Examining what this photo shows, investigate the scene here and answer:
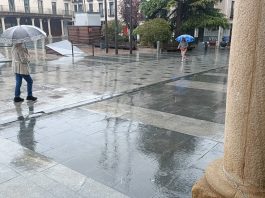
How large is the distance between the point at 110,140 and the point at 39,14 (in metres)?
51.2

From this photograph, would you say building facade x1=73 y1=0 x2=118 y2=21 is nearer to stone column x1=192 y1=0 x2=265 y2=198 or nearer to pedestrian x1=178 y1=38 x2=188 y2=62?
pedestrian x1=178 y1=38 x2=188 y2=62

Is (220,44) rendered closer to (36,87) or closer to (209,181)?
(36,87)

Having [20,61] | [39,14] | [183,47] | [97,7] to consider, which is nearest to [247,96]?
[20,61]

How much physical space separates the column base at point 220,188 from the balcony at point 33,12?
168ft

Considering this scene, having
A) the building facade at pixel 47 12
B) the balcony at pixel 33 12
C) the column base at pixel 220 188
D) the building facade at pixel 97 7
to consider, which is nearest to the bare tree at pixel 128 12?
the building facade at pixel 47 12

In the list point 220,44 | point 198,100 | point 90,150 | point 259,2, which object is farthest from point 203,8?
point 259,2

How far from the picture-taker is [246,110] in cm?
191

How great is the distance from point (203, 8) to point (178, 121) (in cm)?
2284

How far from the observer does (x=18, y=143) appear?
16.8ft

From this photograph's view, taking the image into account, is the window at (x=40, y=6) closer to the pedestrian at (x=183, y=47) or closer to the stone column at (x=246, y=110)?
the pedestrian at (x=183, y=47)

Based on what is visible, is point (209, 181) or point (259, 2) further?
point (209, 181)

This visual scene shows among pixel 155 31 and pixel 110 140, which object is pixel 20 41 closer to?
pixel 110 140

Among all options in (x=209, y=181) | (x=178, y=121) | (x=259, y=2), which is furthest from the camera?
(x=178, y=121)

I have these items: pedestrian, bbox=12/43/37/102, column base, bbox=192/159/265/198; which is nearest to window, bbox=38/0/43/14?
A: pedestrian, bbox=12/43/37/102
